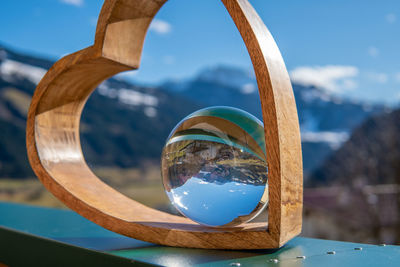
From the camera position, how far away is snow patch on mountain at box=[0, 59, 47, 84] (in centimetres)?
2023

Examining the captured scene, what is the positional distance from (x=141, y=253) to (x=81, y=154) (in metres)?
0.59

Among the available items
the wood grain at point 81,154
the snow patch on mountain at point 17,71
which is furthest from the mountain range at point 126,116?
the wood grain at point 81,154

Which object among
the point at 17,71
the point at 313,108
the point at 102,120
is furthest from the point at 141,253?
the point at 313,108

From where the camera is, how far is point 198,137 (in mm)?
849

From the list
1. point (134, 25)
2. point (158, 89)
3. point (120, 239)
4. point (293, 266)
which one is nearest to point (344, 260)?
point (293, 266)

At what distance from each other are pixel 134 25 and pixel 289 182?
0.64m

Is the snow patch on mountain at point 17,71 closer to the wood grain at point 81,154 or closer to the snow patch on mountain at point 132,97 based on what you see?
the snow patch on mountain at point 132,97

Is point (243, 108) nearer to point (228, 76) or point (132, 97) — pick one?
point (132, 97)

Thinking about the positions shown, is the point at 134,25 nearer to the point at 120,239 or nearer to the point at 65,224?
the point at 120,239

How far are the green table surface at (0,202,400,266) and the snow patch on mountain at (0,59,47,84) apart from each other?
20.6 meters

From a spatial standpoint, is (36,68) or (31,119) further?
(36,68)

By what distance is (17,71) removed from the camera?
68.3 ft

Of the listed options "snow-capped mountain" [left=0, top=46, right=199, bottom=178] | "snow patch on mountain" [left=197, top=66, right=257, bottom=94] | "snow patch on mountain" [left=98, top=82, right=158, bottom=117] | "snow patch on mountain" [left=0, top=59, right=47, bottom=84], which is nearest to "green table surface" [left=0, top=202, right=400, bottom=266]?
"snow-capped mountain" [left=0, top=46, right=199, bottom=178]

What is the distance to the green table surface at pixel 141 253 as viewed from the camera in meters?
0.77
